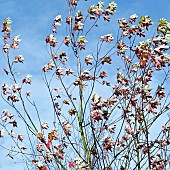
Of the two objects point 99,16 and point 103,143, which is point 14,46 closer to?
point 99,16

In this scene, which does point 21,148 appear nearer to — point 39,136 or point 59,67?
point 39,136

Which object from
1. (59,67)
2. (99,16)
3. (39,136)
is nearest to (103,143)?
(39,136)

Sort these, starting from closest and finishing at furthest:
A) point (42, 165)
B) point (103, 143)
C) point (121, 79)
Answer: point (103, 143) → point (42, 165) → point (121, 79)

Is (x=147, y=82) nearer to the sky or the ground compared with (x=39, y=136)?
nearer to the sky

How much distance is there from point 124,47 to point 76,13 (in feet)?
2.49

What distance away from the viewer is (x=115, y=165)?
530cm

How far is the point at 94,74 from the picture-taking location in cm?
533

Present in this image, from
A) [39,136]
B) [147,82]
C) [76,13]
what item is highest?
[76,13]

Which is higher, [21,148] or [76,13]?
[76,13]

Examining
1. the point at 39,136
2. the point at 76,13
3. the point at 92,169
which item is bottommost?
the point at 92,169

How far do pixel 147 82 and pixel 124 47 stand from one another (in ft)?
1.78

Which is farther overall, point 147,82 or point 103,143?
point 147,82

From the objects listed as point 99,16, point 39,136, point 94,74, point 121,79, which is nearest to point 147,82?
point 121,79

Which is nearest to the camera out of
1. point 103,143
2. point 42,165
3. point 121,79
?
point 103,143
